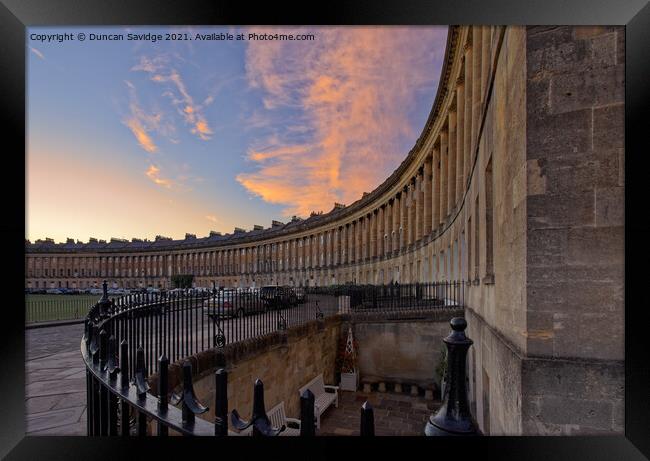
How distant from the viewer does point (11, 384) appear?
3281mm

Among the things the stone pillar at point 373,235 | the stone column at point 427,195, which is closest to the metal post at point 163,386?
the stone column at point 427,195

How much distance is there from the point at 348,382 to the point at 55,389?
10405 mm

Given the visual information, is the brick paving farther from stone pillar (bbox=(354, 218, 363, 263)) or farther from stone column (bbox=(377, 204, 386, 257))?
stone pillar (bbox=(354, 218, 363, 263))

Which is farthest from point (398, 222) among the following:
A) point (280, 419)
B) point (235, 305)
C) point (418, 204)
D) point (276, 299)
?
point (280, 419)

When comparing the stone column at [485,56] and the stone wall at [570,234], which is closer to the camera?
the stone wall at [570,234]

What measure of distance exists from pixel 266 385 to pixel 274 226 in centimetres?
7595

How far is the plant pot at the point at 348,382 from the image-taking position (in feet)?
45.3

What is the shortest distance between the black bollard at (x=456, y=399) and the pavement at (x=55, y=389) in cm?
396

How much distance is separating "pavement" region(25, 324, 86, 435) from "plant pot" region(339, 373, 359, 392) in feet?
29.7

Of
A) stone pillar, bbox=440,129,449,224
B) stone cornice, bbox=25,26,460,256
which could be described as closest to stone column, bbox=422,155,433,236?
stone cornice, bbox=25,26,460,256

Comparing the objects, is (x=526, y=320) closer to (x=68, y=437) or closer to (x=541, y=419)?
(x=541, y=419)

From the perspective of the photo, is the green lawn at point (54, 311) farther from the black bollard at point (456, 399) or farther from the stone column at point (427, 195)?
the stone column at point (427, 195)

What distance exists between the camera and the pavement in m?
4.05

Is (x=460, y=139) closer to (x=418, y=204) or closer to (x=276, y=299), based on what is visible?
(x=276, y=299)
